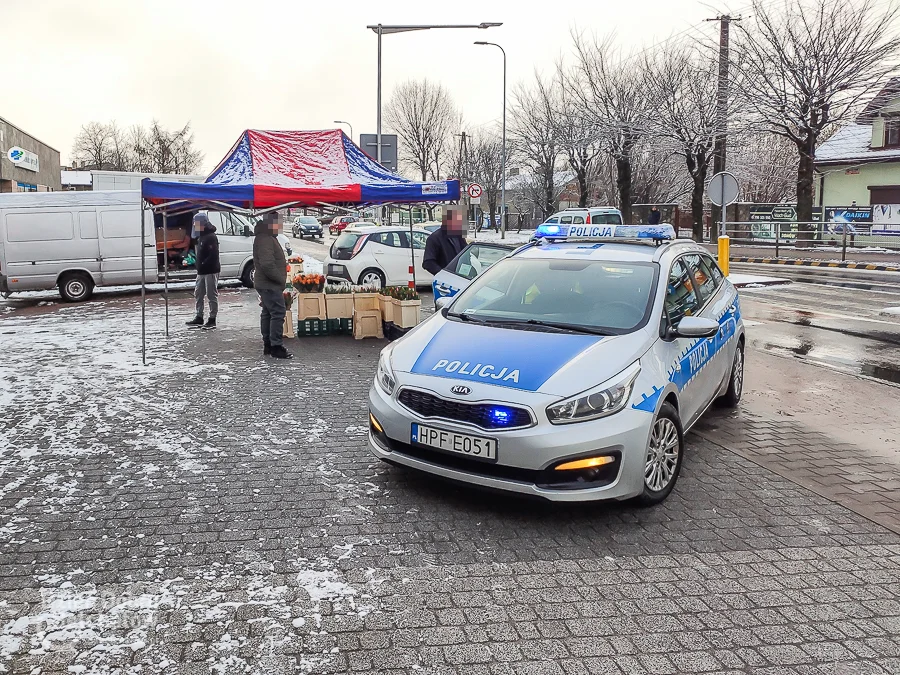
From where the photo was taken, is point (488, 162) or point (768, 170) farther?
point (488, 162)

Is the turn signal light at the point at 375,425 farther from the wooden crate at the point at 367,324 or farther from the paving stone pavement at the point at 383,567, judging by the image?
the wooden crate at the point at 367,324

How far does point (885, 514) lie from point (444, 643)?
3.08m

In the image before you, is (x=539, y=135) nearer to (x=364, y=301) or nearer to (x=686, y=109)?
(x=686, y=109)

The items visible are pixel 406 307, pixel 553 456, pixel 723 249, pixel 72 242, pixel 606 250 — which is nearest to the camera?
pixel 553 456

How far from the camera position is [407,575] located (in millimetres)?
3812

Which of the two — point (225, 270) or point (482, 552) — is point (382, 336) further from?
point (225, 270)

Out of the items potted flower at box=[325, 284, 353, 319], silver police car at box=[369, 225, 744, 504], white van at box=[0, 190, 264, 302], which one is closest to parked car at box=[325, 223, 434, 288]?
white van at box=[0, 190, 264, 302]

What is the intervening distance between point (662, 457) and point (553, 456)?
90 centimetres

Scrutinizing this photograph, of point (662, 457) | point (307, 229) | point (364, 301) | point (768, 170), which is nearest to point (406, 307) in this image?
point (364, 301)

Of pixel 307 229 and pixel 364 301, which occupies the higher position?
pixel 307 229

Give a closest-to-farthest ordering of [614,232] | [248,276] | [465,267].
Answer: [614,232], [465,267], [248,276]

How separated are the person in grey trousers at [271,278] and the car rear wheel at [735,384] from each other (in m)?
5.26

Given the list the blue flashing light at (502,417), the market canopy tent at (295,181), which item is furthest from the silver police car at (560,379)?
the market canopy tent at (295,181)

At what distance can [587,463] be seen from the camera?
426 cm
